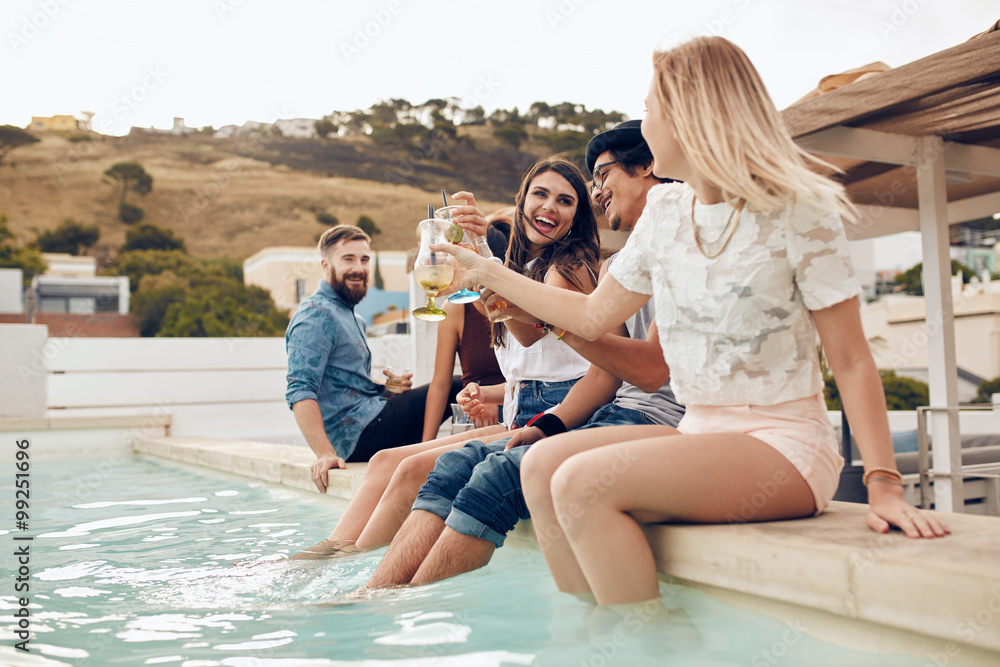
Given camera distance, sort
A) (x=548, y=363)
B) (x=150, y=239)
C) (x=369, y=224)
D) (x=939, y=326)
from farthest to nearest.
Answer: (x=369, y=224), (x=150, y=239), (x=939, y=326), (x=548, y=363)

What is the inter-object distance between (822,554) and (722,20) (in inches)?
122

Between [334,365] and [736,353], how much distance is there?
2.76m

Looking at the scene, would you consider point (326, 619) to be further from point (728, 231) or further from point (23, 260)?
point (23, 260)

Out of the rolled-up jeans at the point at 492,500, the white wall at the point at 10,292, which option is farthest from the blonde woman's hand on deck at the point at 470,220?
the white wall at the point at 10,292

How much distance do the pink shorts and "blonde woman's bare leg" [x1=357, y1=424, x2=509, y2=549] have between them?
1.08 meters

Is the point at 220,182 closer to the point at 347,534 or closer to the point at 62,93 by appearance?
the point at 62,93

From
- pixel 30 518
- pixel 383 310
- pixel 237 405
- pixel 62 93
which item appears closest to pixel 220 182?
pixel 62 93

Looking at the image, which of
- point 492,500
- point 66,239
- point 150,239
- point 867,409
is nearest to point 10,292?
point 150,239

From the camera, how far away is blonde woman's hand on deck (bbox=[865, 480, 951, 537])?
1.47 metres

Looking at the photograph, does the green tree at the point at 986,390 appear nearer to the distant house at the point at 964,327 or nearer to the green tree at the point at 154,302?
the distant house at the point at 964,327

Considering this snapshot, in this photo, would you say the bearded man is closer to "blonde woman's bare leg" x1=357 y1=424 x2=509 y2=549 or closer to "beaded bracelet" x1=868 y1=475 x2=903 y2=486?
"blonde woman's bare leg" x1=357 y1=424 x2=509 y2=549

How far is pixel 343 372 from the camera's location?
3.99m

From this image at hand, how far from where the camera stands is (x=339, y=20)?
43.1 m

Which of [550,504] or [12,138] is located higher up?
[12,138]
